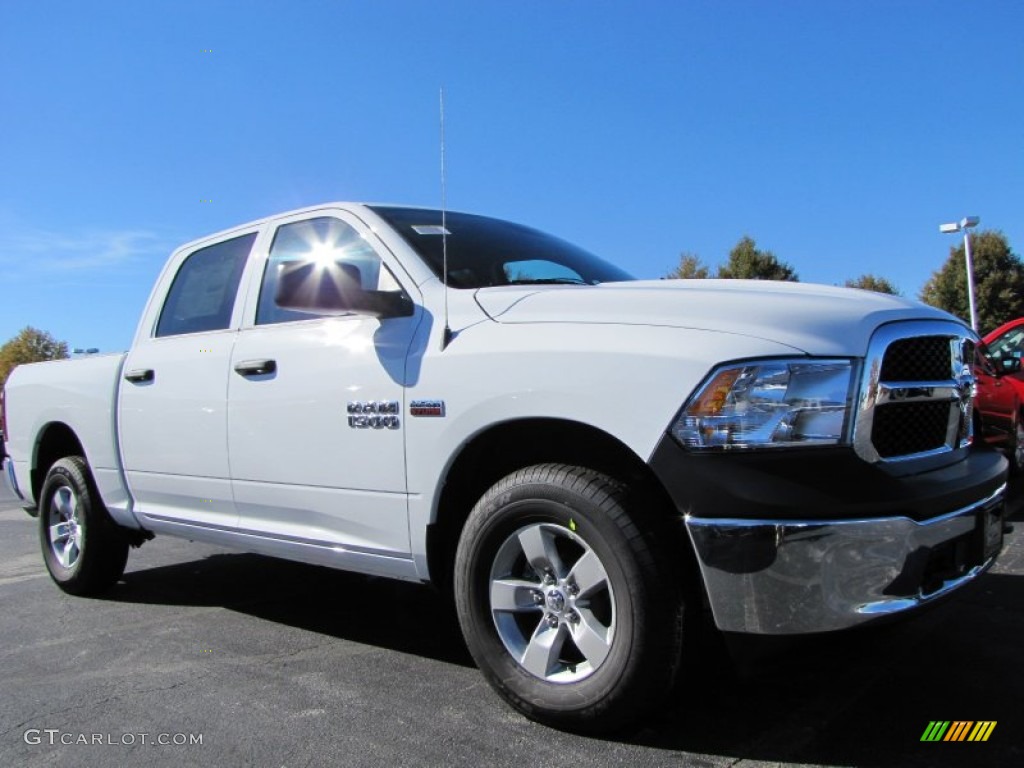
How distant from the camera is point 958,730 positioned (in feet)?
8.45

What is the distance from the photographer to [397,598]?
463 centimetres

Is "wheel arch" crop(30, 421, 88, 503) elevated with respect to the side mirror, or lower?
lower

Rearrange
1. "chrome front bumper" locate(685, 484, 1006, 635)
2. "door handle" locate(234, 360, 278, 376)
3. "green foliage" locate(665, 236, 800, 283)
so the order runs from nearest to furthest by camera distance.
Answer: "chrome front bumper" locate(685, 484, 1006, 635), "door handle" locate(234, 360, 278, 376), "green foliage" locate(665, 236, 800, 283)

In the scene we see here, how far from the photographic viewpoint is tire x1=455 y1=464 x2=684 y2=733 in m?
2.40

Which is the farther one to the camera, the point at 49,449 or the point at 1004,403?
the point at 1004,403

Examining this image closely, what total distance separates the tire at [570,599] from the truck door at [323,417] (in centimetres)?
44

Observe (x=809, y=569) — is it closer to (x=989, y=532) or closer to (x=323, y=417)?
(x=989, y=532)

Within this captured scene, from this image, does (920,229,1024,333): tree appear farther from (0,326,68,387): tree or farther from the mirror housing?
(0,326,68,387): tree

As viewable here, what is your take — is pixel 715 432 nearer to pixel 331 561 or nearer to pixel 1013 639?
pixel 331 561

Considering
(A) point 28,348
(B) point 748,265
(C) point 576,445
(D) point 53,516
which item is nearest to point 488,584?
(C) point 576,445

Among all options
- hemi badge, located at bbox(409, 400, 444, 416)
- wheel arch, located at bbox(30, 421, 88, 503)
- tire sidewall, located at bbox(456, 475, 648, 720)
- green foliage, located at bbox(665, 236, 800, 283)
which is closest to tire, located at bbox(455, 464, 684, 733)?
tire sidewall, located at bbox(456, 475, 648, 720)

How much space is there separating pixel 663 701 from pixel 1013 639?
1.91 m

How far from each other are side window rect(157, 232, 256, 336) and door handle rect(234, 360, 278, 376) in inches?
17.2

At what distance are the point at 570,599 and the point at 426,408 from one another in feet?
2.81
